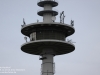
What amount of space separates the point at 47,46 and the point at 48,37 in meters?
3.11

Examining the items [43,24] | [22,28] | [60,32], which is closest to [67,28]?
[60,32]

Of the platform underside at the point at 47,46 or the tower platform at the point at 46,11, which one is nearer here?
the platform underside at the point at 47,46

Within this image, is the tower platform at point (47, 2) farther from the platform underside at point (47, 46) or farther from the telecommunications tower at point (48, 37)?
the platform underside at point (47, 46)

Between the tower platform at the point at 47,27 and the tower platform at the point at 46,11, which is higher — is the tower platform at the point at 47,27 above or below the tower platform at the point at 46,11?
below

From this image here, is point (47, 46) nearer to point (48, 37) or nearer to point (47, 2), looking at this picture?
point (48, 37)

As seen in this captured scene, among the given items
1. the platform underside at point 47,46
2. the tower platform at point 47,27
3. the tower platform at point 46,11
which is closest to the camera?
the tower platform at point 47,27

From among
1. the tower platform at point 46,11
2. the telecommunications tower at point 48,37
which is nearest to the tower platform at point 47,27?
the telecommunications tower at point 48,37

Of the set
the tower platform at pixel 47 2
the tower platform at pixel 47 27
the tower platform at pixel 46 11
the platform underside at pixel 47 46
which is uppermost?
the tower platform at pixel 47 2

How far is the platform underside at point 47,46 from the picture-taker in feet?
229

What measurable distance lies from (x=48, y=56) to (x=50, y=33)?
20.4ft

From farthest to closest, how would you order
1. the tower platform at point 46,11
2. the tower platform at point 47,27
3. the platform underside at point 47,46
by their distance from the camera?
1. the tower platform at point 46,11
2. the platform underside at point 47,46
3. the tower platform at point 47,27

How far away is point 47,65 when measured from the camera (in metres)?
72.5

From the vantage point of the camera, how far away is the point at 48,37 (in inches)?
2778

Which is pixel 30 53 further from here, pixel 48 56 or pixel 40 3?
pixel 40 3
